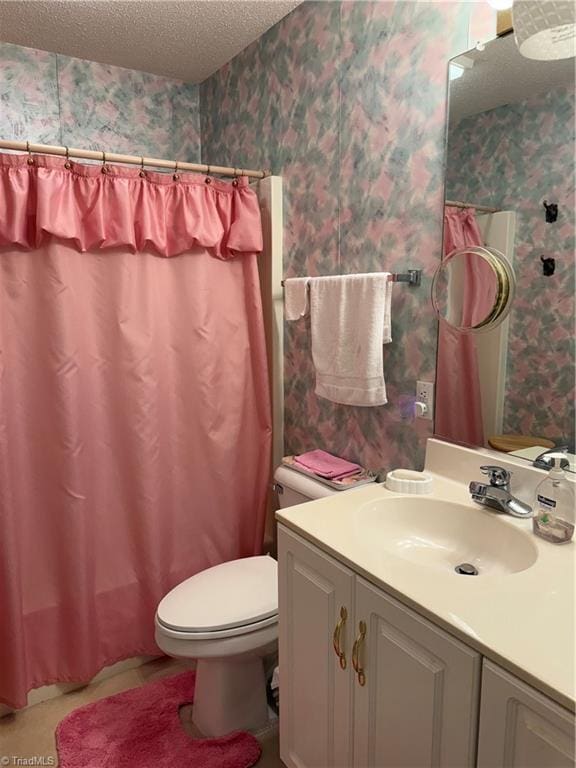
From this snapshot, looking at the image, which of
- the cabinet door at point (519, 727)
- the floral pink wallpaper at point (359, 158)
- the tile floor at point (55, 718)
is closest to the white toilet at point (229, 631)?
the tile floor at point (55, 718)

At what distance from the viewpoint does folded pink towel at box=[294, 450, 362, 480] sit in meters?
1.81

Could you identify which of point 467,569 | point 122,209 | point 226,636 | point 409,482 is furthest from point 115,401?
point 467,569

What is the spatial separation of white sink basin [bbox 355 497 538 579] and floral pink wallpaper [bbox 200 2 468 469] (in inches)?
11.3

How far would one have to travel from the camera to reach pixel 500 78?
1.34 metres

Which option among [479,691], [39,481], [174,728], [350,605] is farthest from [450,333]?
[174,728]

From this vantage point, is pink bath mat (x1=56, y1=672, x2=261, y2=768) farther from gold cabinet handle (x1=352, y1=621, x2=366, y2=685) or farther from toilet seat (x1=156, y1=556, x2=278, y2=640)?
gold cabinet handle (x1=352, y1=621, x2=366, y2=685)

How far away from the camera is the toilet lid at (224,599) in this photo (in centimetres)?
160

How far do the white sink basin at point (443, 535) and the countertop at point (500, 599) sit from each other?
34mm

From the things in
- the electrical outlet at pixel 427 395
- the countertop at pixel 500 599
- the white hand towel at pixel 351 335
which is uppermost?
the white hand towel at pixel 351 335

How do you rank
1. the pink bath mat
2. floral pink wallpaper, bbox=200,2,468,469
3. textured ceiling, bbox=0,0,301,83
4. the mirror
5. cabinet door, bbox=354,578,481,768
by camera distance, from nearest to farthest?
cabinet door, bbox=354,578,481,768, the mirror, floral pink wallpaper, bbox=200,2,468,469, the pink bath mat, textured ceiling, bbox=0,0,301,83

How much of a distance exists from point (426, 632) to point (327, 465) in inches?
37.8

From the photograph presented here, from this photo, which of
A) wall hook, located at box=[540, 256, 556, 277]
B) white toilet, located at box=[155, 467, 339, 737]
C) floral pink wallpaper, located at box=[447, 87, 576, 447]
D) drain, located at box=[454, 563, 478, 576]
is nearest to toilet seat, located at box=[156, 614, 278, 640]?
white toilet, located at box=[155, 467, 339, 737]

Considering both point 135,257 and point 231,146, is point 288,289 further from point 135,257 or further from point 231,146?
point 231,146

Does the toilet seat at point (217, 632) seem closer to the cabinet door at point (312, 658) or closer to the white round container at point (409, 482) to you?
the cabinet door at point (312, 658)
